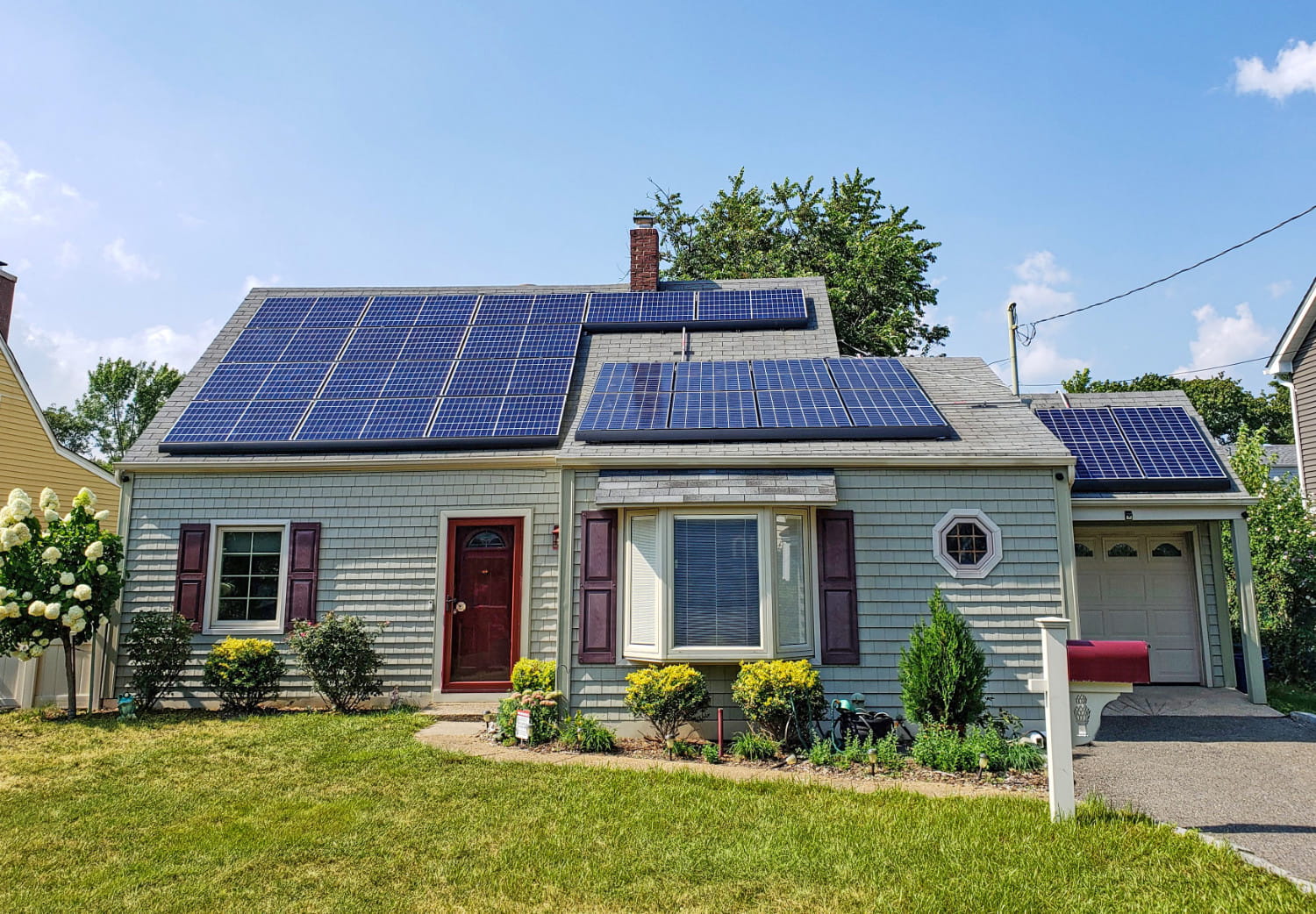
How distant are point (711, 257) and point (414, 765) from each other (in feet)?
65.5

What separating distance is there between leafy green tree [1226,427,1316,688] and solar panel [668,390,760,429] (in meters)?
6.39

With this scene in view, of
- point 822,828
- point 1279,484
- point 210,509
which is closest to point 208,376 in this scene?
point 210,509

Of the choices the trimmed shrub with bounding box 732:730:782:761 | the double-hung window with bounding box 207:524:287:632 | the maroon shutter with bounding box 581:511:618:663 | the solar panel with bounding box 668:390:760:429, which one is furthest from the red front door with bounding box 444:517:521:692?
the trimmed shrub with bounding box 732:730:782:761

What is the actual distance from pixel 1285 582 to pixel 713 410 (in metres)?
8.17

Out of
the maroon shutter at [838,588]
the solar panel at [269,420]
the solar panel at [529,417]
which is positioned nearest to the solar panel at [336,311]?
the solar panel at [269,420]

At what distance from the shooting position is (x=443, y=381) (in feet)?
35.7

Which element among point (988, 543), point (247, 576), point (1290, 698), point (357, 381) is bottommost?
point (1290, 698)

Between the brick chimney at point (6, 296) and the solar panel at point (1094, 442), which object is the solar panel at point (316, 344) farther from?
the solar panel at point (1094, 442)

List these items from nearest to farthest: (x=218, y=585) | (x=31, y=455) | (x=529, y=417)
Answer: (x=218, y=585) → (x=529, y=417) → (x=31, y=455)

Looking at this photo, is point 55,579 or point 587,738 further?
point 55,579

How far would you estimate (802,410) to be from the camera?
362 inches

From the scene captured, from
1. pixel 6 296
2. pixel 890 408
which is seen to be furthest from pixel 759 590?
pixel 6 296

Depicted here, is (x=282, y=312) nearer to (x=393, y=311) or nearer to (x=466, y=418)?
(x=393, y=311)

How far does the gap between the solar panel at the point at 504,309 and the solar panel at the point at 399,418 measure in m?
2.28
